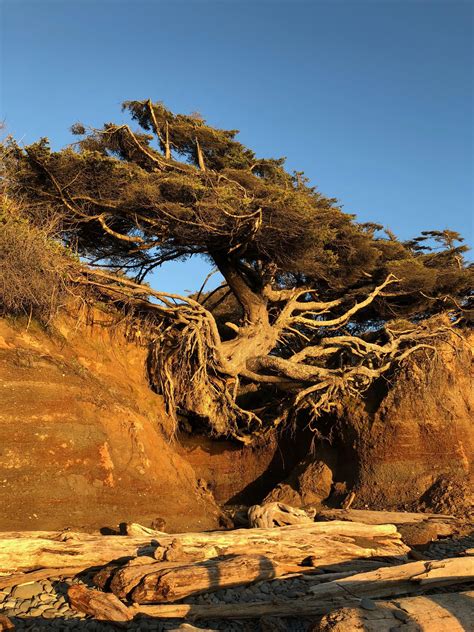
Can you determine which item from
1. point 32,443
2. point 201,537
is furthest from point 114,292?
point 201,537

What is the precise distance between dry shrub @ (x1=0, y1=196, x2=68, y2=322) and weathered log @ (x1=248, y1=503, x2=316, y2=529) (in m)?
5.24

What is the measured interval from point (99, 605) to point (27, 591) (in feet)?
3.18

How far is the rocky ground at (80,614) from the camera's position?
540 centimetres

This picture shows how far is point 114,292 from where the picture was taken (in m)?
11.7

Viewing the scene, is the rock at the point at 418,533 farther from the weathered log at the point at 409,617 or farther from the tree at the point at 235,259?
the weathered log at the point at 409,617

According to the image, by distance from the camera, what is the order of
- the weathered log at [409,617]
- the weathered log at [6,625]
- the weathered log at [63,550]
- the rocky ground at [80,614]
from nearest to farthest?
the weathered log at [409,617] < the weathered log at [6,625] < the rocky ground at [80,614] < the weathered log at [63,550]

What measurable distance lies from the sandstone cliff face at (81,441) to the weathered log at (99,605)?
2448 mm

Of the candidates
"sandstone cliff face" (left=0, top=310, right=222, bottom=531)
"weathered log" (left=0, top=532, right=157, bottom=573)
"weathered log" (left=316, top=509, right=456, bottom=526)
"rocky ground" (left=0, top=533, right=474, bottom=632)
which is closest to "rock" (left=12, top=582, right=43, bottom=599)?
"rocky ground" (left=0, top=533, right=474, bottom=632)

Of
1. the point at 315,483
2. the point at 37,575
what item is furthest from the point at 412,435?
the point at 37,575

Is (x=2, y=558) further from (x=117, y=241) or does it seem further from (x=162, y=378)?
(x=117, y=241)

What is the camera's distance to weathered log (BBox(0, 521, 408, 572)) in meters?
6.63

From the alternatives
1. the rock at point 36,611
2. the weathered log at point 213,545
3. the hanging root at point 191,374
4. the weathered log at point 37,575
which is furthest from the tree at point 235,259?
the rock at point 36,611

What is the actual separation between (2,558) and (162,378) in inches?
248

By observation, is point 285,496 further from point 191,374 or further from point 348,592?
point 348,592
